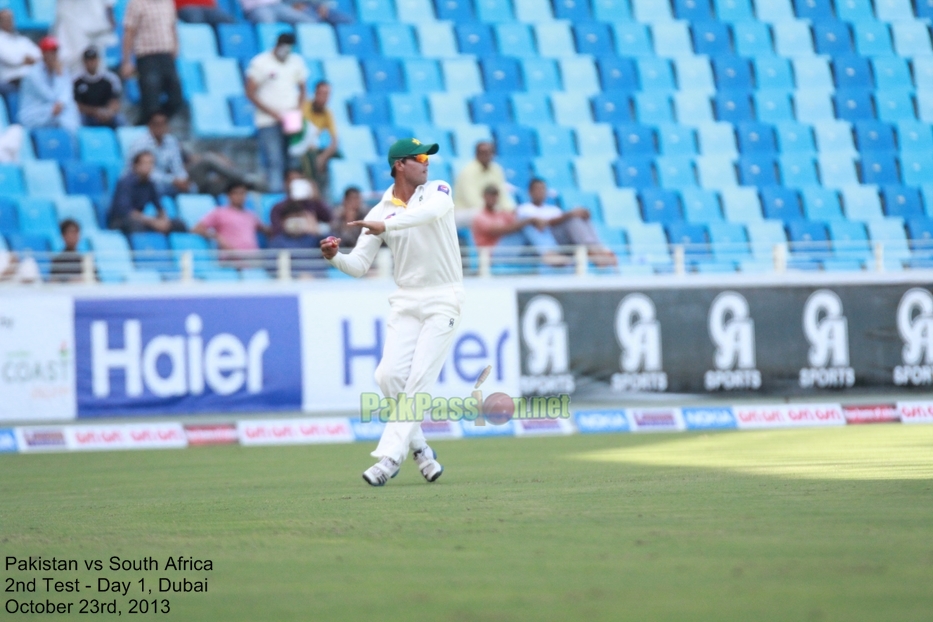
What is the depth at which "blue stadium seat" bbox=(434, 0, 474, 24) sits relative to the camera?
21859 mm

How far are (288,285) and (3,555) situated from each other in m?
10.5

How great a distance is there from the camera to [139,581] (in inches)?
195

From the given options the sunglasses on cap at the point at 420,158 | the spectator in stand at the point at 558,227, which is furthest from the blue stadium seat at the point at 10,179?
the sunglasses on cap at the point at 420,158

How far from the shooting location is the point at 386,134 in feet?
64.1

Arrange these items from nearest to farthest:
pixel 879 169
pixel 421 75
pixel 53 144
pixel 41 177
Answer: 1. pixel 41 177
2. pixel 53 144
3. pixel 421 75
4. pixel 879 169

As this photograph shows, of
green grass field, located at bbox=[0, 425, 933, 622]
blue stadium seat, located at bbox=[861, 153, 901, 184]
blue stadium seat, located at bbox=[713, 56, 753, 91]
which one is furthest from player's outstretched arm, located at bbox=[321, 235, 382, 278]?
blue stadium seat, located at bbox=[861, 153, 901, 184]

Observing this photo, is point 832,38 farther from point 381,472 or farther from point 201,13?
point 381,472

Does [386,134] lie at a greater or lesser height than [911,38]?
lesser

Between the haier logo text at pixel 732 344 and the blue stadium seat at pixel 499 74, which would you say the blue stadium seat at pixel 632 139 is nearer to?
the blue stadium seat at pixel 499 74

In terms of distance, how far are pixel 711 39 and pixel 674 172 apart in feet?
11.1

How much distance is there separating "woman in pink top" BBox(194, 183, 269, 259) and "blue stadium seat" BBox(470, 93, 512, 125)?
500cm

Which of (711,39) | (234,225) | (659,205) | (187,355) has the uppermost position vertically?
(711,39)

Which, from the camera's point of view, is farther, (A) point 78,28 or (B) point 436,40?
(B) point 436,40

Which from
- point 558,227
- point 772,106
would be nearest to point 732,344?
point 558,227
